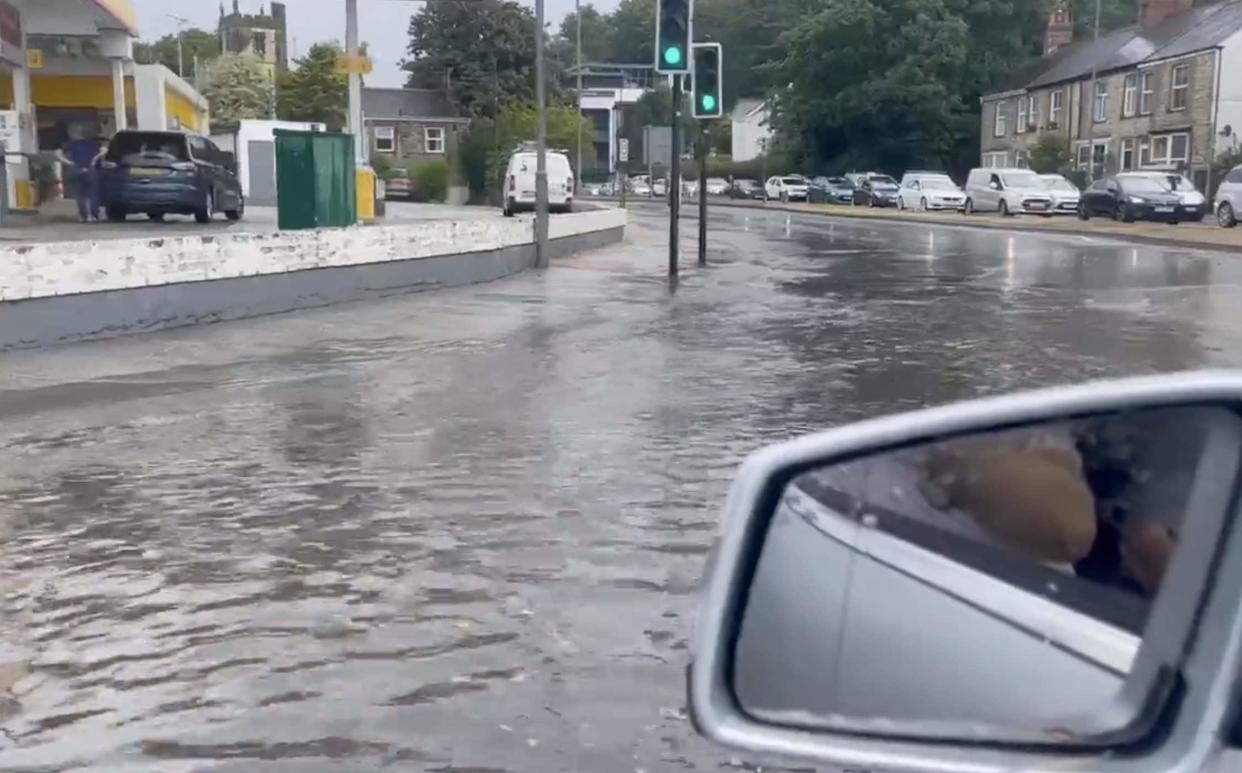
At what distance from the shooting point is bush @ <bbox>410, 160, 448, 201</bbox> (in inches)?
1983

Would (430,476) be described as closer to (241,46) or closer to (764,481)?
(764,481)

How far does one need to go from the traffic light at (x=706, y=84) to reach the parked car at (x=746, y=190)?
5615 cm

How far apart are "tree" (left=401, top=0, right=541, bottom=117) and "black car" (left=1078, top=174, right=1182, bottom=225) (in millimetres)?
42402

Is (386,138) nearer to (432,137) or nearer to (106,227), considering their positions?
(432,137)

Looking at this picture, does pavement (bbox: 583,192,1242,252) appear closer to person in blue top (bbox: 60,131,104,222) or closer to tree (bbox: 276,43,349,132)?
person in blue top (bbox: 60,131,104,222)

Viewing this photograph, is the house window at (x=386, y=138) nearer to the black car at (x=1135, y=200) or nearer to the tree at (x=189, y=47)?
the tree at (x=189, y=47)

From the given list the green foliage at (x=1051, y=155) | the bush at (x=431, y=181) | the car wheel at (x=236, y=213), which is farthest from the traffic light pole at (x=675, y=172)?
the green foliage at (x=1051, y=155)

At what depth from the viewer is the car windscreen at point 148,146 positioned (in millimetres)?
24031

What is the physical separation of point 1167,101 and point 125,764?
5771 centimetres

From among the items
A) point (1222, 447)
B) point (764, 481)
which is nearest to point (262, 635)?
point (764, 481)

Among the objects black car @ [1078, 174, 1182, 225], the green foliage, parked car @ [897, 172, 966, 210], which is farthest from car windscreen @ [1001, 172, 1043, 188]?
the green foliage

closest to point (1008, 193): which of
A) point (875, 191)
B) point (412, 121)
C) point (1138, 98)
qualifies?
point (875, 191)

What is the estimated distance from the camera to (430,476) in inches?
321

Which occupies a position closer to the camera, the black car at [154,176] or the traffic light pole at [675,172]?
the traffic light pole at [675,172]
